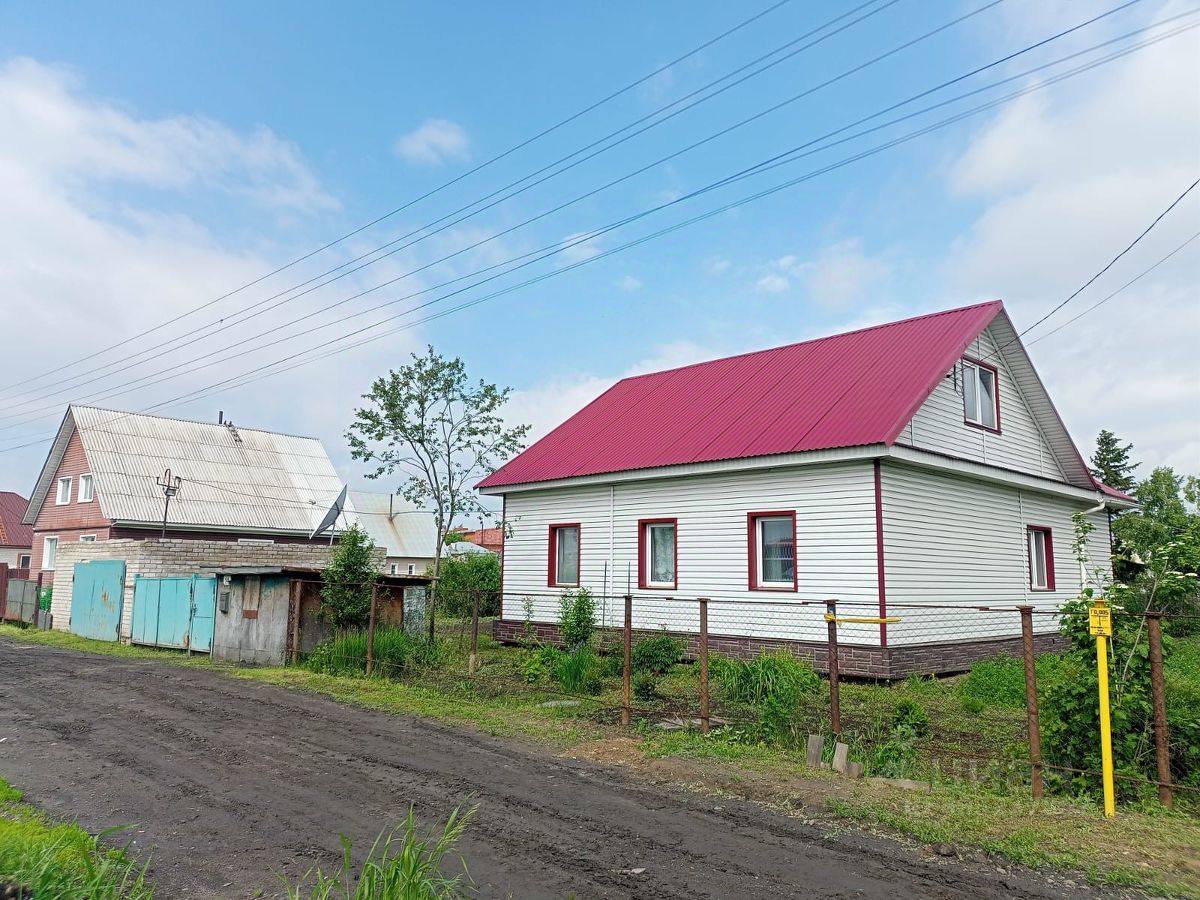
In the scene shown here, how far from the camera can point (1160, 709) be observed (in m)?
6.48

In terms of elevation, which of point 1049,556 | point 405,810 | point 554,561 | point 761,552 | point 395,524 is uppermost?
point 395,524

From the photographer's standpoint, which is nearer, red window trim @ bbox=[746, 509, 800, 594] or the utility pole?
red window trim @ bbox=[746, 509, 800, 594]

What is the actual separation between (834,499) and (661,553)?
401cm

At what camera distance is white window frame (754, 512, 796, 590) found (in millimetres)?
14695

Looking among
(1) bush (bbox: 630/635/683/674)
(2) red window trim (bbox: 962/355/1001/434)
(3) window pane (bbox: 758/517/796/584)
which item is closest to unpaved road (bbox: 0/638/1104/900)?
(1) bush (bbox: 630/635/683/674)

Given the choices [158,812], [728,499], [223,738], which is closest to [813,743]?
[158,812]

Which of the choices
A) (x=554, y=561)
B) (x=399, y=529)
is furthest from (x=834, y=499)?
(x=399, y=529)

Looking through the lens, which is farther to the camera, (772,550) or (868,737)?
(772,550)

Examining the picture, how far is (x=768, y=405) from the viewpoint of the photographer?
664 inches

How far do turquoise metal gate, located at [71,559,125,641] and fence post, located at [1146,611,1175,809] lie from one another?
73.1 ft

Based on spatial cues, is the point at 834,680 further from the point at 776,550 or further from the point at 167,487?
the point at 167,487

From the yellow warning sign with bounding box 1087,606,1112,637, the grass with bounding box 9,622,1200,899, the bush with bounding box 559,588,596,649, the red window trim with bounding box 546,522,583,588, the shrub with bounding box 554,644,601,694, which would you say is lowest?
the grass with bounding box 9,622,1200,899

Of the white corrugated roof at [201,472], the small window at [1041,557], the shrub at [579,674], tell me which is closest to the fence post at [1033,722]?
the shrub at [579,674]

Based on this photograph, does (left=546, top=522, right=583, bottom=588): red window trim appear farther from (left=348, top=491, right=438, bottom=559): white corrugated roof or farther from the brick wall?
(left=348, top=491, right=438, bottom=559): white corrugated roof
